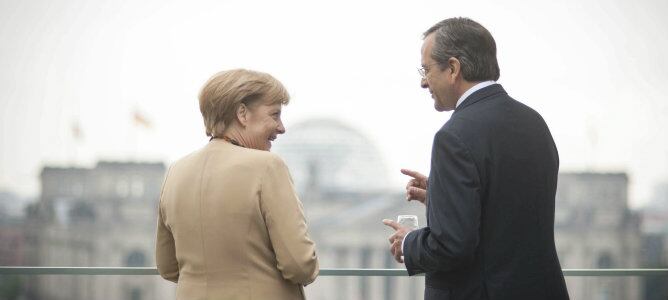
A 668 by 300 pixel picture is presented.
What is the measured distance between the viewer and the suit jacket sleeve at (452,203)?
2238 millimetres

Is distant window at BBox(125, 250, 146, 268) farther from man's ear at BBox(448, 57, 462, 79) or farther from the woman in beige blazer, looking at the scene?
man's ear at BBox(448, 57, 462, 79)

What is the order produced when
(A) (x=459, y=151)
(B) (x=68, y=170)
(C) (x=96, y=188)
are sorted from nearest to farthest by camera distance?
(A) (x=459, y=151), (C) (x=96, y=188), (B) (x=68, y=170)

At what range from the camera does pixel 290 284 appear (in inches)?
97.2

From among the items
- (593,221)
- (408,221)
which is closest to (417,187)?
(408,221)

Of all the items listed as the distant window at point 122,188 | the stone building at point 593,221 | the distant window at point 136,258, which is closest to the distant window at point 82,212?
the distant window at point 122,188

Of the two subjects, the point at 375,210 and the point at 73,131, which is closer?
the point at 375,210

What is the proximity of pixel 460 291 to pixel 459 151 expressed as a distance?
13.7 inches

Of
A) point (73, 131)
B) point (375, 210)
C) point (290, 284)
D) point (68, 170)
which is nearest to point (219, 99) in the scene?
point (290, 284)

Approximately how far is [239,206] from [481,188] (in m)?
0.59

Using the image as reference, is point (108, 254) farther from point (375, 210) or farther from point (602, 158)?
point (602, 158)

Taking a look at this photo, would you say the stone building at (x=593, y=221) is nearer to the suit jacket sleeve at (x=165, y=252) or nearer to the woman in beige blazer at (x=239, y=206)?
the suit jacket sleeve at (x=165, y=252)

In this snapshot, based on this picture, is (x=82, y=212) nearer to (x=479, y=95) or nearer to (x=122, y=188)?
(x=122, y=188)

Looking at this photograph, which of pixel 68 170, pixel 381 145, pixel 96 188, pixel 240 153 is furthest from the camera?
pixel 381 145

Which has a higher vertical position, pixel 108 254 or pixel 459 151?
pixel 459 151
